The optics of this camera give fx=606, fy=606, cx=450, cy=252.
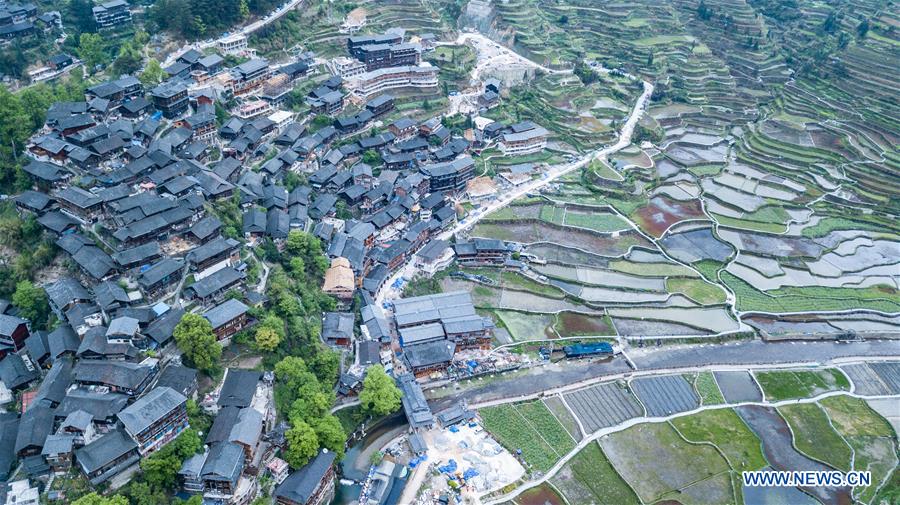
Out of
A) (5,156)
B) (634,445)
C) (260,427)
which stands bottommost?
(634,445)

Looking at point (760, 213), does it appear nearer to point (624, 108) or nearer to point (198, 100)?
point (624, 108)

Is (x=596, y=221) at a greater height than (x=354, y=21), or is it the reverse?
(x=354, y=21)

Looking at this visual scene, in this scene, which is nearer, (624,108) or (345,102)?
(345,102)

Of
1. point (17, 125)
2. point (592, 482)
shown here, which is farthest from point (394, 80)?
point (592, 482)

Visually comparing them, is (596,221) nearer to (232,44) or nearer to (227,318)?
(227,318)

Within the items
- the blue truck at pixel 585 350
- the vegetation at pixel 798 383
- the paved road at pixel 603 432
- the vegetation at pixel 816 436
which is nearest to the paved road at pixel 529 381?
the blue truck at pixel 585 350

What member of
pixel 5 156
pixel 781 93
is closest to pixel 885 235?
pixel 781 93
